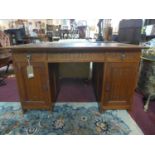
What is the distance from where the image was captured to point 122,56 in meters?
1.33

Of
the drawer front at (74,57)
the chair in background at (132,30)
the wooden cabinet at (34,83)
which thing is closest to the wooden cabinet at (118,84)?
the drawer front at (74,57)

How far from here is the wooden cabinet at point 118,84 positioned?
1391mm

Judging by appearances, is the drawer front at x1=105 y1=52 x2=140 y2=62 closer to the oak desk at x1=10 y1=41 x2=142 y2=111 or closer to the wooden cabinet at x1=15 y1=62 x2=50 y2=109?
the oak desk at x1=10 y1=41 x2=142 y2=111

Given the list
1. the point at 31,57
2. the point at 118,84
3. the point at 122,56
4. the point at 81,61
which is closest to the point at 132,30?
the point at 122,56

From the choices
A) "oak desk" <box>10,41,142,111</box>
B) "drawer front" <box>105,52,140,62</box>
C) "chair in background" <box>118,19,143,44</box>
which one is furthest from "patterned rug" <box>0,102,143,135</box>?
"chair in background" <box>118,19,143,44</box>

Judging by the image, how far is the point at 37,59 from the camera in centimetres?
135

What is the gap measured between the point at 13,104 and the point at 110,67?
141cm

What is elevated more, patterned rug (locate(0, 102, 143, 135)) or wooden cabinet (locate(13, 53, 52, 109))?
wooden cabinet (locate(13, 53, 52, 109))

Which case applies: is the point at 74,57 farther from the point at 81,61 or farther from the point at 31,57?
the point at 31,57

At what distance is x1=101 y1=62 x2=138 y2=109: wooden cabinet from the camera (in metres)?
1.39

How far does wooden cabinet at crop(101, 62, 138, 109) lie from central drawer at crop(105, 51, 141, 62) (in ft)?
0.14
